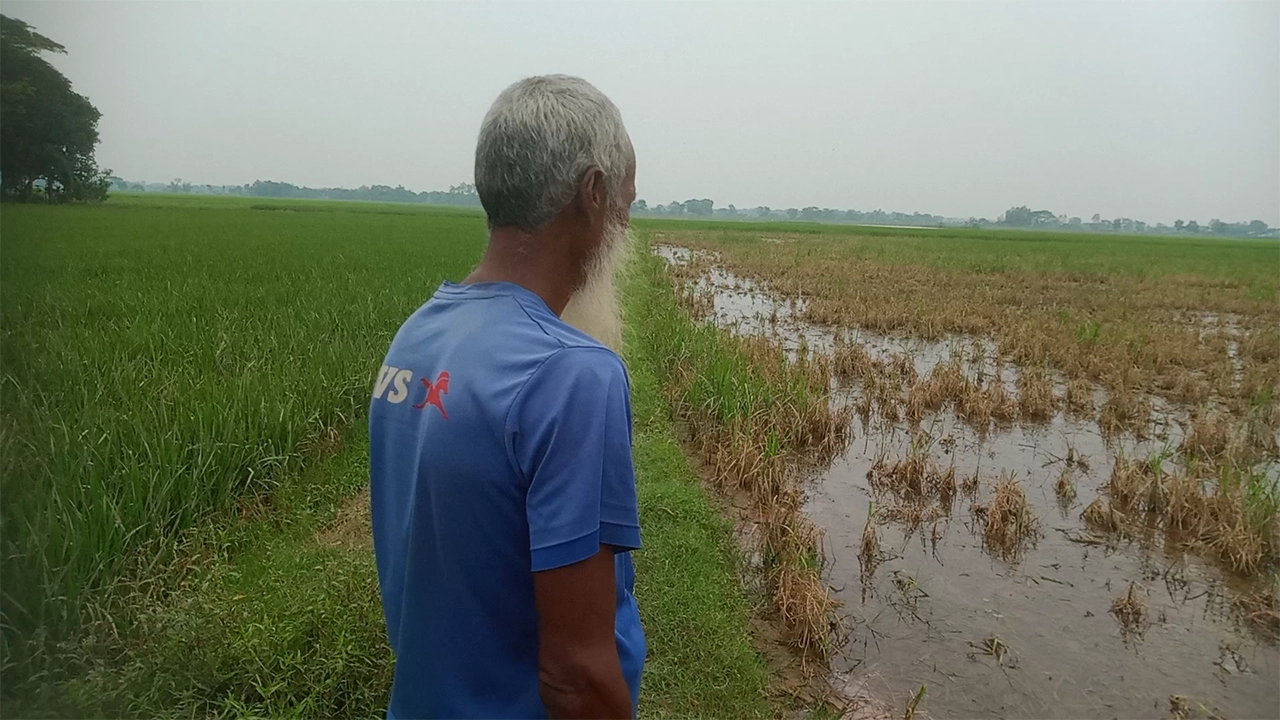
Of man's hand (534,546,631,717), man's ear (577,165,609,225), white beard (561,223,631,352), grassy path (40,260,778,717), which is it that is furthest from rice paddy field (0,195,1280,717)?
man's hand (534,546,631,717)

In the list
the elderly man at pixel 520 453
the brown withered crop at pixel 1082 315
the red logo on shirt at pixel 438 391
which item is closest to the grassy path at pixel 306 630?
the elderly man at pixel 520 453

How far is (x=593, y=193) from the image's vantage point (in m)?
1.01

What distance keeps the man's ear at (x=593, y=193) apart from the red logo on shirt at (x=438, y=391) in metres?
0.30

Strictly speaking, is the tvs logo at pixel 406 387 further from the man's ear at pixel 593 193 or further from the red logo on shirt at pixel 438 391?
the man's ear at pixel 593 193

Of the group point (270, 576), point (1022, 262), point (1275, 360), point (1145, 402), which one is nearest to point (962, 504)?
point (1145, 402)

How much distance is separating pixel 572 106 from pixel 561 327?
31 centimetres

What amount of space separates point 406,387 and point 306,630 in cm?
212

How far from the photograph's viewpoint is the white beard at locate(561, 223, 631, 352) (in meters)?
1.12

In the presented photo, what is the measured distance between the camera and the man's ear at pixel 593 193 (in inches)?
39.0

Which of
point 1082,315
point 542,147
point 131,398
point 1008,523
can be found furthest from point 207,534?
point 1082,315

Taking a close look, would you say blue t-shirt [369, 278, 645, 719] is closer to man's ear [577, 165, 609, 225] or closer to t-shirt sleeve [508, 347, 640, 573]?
t-shirt sleeve [508, 347, 640, 573]

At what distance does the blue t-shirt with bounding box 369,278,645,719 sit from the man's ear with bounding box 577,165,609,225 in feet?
0.50

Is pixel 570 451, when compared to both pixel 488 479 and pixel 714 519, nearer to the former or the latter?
pixel 488 479

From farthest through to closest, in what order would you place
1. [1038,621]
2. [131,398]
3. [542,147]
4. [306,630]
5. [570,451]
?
[131,398] < [1038,621] < [306,630] < [542,147] < [570,451]
